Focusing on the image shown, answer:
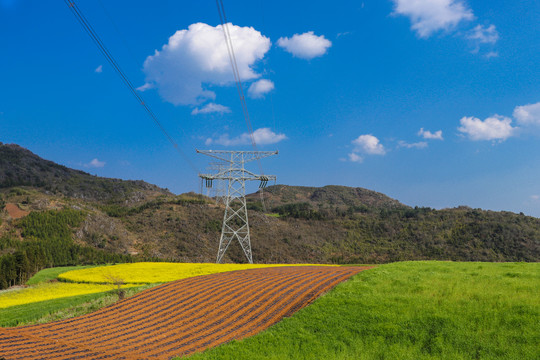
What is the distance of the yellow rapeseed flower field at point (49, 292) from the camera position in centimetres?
3173

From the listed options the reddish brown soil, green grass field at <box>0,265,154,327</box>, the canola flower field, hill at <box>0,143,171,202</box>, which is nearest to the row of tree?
the reddish brown soil

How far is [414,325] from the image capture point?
15.1 metres

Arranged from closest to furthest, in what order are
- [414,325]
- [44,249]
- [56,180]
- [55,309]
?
[414,325] → [55,309] → [44,249] → [56,180]

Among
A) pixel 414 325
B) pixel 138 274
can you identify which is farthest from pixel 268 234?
pixel 414 325

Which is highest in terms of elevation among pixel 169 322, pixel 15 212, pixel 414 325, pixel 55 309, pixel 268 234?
pixel 15 212

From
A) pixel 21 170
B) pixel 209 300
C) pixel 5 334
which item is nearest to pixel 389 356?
pixel 209 300

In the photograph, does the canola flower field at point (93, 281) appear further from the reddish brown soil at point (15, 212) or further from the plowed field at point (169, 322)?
the reddish brown soil at point (15, 212)

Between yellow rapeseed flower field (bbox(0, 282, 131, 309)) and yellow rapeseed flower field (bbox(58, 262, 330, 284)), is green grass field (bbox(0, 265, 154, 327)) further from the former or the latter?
yellow rapeseed flower field (bbox(58, 262, 330, 284))

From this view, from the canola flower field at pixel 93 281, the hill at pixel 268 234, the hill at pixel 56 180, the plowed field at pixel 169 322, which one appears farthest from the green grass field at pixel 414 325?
the hill at pixel 56 180

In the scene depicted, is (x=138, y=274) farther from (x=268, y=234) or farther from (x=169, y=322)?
(x=268, y=234)

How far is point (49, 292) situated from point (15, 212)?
228ft

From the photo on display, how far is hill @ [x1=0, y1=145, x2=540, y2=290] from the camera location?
75750 mm

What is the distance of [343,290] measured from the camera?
20688mm

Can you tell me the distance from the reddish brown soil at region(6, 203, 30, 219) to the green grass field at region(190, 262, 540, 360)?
3742 inches
